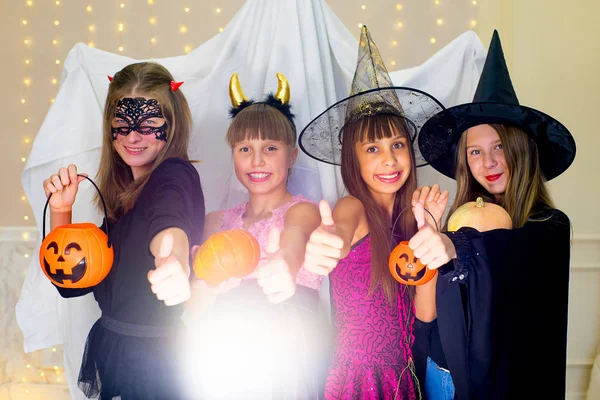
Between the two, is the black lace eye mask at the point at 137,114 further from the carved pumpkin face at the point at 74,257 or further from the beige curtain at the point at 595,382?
the beige curtain at the point at 595,382

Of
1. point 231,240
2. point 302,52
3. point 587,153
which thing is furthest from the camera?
point 587,153

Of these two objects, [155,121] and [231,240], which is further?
[155,121]

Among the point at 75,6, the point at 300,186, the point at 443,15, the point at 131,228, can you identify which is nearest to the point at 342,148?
the point at 300,186

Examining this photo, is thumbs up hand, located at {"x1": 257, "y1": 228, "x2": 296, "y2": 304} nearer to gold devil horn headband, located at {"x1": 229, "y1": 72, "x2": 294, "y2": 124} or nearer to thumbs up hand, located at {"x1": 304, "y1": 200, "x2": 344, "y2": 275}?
thumbs up hand, located at {"x1": 304, "y1": 200, "x2": 344, "y2": 275}

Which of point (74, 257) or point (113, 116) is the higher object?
point (113, 116)

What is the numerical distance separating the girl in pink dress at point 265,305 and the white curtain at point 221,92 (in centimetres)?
20

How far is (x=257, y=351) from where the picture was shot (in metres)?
1.63

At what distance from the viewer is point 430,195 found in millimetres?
1625

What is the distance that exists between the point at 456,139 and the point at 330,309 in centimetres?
78

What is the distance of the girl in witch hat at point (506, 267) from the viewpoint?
4.64 feet

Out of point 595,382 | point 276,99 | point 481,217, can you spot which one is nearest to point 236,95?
point 276,99

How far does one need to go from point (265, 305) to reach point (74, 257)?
1.97ft

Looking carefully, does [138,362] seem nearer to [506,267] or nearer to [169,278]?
[169,278]

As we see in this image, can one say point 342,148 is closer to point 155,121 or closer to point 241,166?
point 241,166
